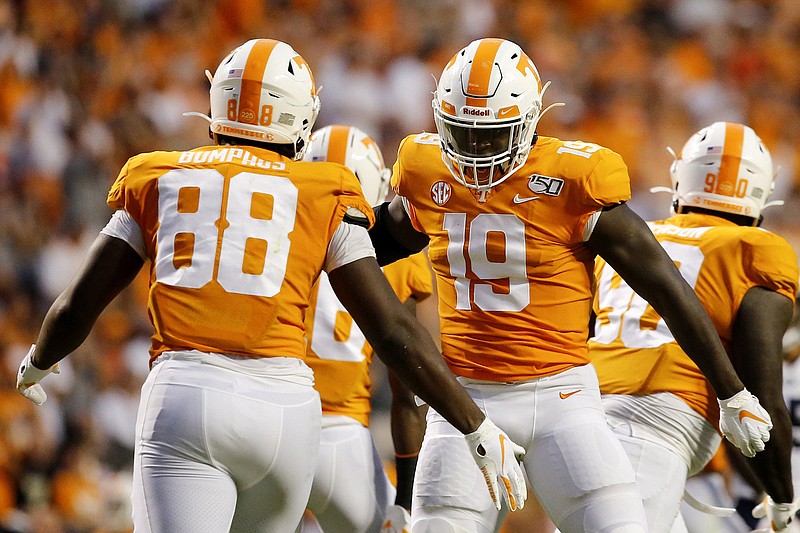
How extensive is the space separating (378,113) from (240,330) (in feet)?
18.1

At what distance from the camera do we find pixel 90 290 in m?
2.76

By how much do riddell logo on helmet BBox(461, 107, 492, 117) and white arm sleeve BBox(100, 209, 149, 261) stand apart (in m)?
0.91

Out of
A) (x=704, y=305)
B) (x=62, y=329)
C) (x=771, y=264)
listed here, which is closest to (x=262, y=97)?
(x=62, y=329)

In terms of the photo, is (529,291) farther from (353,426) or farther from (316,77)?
(316,77)

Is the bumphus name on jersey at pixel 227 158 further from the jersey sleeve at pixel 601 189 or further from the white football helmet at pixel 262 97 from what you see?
the jersey sleeve at pixel 601 189

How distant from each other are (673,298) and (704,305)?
1.88ft

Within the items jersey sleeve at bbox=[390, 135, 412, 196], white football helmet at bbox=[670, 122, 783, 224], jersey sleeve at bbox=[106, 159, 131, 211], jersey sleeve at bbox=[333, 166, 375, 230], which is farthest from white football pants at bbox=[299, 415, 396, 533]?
white football helmet at bbox=[670, 122, 783, 224]

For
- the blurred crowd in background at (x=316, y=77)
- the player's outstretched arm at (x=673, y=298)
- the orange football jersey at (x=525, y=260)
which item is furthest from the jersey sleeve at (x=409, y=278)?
the blurred crowd in background at (x=316, y=77)

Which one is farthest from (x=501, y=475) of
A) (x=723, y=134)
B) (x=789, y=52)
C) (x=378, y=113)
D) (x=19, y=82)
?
(x=19, y=82)

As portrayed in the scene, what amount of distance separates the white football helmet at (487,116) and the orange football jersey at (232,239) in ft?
1.26

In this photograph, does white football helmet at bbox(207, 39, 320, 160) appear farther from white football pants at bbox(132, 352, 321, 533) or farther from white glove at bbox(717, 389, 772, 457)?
white glove at bbox(717, 389, 772, 457)

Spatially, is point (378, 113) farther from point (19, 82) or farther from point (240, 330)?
point (240, 330)

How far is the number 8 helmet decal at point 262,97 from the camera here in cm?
293

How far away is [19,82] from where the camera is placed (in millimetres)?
8445
